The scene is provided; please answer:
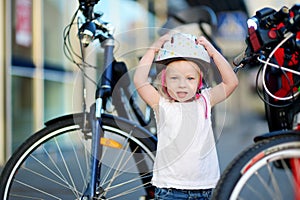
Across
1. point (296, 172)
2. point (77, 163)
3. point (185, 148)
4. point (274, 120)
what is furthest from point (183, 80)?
point (77, 163)

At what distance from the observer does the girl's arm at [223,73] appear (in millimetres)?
2975

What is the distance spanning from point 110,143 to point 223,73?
2.42ft

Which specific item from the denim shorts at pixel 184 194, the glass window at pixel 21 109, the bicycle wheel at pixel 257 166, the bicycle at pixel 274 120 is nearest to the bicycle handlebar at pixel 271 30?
the bicycle at pixel 274 120

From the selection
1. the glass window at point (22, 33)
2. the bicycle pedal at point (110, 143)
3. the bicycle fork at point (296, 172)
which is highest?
the glass window at point (22, 33)

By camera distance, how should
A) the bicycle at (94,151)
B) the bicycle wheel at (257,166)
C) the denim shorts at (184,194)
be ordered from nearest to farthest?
the bicycle wheel at (257,166)
the denim shorts at (184,194)
the bicycle at (94,151)

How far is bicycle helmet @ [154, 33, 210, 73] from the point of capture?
2.96 meters

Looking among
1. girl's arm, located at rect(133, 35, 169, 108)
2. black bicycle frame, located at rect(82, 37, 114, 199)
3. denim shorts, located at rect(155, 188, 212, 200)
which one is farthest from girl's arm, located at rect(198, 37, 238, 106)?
black bicycle frame, located at rect(82, 37, 114, 199)

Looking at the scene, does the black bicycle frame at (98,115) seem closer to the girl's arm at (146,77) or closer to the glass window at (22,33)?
the girl's arm at (146,77)

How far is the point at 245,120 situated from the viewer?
1689 centimetres

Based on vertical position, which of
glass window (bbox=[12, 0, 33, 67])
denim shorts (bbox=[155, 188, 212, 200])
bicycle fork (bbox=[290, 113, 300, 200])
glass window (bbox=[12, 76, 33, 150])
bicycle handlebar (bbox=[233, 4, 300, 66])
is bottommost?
denim shorts (bbox=[155, 188, 212, 200])

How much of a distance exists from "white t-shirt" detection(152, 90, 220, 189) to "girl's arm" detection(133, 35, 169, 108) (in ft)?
0.20

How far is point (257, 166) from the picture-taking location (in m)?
2.25

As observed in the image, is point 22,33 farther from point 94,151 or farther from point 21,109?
point 94,151

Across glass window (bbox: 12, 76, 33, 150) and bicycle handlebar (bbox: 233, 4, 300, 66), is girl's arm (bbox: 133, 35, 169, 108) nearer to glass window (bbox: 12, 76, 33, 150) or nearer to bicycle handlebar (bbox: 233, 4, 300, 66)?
bicycle handlebar (bbox: 233, 4, 300, 66)
